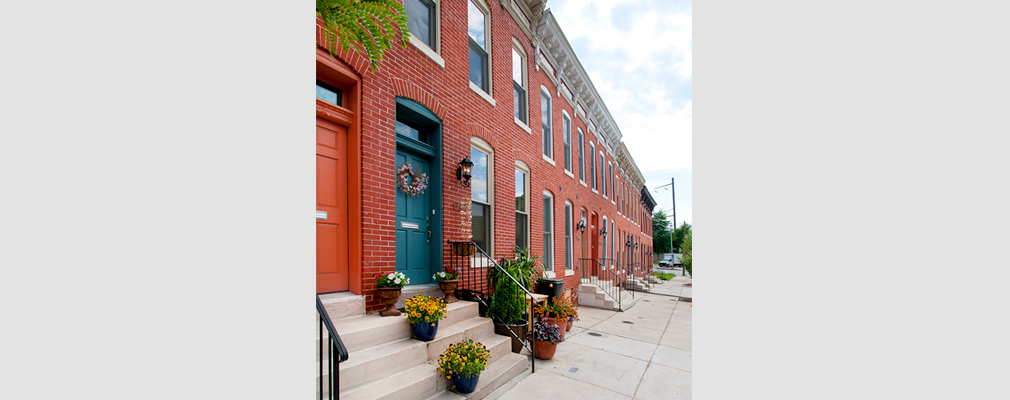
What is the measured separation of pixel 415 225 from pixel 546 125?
18.4ft

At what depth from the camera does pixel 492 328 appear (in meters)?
5.27

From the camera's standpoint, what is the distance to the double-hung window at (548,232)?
9.42m

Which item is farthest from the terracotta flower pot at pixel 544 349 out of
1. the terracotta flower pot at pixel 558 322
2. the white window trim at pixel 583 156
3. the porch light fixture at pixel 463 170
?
the white window trim at pixel 583 156

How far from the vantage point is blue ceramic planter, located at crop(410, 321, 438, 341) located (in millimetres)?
4172

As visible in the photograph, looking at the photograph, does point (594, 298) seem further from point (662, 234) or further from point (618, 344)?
point (662, 234)

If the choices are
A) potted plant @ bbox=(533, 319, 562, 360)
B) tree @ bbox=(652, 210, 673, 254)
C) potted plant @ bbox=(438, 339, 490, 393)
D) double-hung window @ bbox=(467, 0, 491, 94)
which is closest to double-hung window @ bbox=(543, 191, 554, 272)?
double-hung window @ bbox=(467, 0, 491, 94)

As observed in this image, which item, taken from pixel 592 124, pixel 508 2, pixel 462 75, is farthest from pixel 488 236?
pixel 592 124

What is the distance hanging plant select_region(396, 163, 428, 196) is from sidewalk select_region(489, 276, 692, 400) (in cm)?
260

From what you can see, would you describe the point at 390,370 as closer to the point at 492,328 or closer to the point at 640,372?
the point at 492,328

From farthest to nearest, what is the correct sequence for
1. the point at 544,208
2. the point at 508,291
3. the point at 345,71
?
the point at 544,208 < the point at 508,291 < the point at 345,71

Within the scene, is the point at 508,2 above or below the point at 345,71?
above

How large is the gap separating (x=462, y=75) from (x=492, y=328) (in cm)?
372

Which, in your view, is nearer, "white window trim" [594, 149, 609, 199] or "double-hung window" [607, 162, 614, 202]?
"white window trim" [594, 149, 609, 199]

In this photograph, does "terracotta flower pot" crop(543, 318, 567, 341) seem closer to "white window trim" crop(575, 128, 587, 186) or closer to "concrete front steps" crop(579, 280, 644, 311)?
"concrete front steps" crop(579, 280, 644, 311)
